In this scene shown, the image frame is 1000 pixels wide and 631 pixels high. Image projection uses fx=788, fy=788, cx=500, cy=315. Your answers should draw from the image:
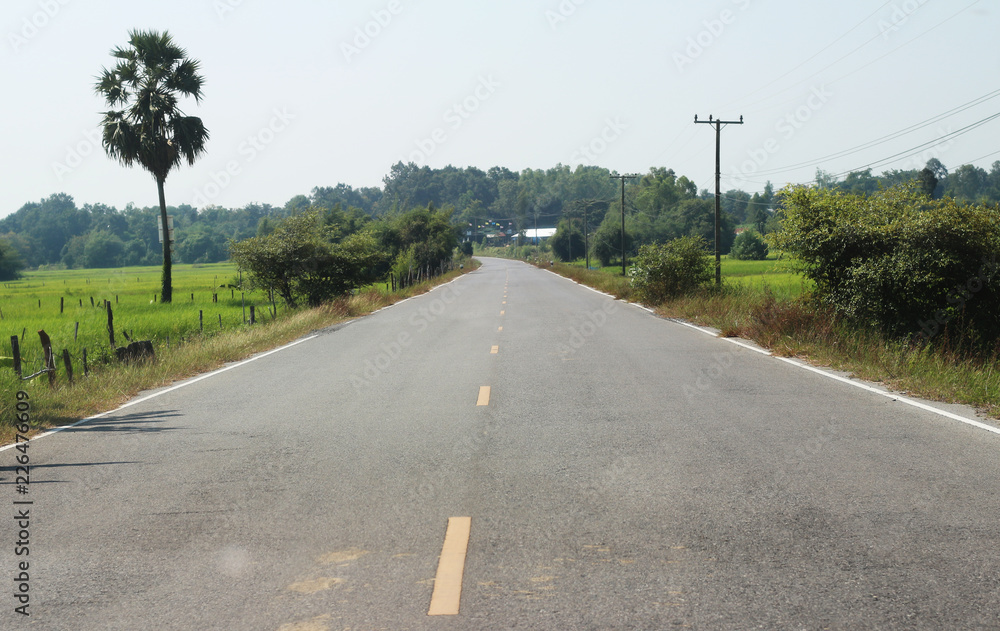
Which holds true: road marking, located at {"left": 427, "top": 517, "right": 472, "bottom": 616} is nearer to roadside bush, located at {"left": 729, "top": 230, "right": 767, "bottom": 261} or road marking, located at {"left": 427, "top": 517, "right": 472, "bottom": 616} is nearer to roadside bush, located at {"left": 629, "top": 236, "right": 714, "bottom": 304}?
roadside bush, located at {"left": 629, "top": 236, "right": 714, "bottom": 304}

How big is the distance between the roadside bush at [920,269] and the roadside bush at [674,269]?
41.1 feet

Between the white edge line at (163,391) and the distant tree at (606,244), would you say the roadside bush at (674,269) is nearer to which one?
the white edge line at (163,391)

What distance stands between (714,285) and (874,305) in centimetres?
1417

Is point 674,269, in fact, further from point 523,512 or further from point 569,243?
point 569,243

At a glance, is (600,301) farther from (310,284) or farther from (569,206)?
(569,206)

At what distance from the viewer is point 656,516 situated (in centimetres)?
510

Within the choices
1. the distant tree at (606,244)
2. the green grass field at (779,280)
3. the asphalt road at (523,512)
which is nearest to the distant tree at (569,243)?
the distant tree at (606,244)

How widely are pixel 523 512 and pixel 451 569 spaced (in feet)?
3.51

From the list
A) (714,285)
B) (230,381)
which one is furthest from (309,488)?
(714,285)

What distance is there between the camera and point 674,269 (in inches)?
1093

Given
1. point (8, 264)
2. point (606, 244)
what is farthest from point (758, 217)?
point (8, 264)

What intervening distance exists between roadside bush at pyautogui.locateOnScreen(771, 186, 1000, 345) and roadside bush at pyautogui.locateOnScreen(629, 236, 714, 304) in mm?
12532

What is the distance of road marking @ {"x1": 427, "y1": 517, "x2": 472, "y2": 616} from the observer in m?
3.80

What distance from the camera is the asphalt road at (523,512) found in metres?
3.82
